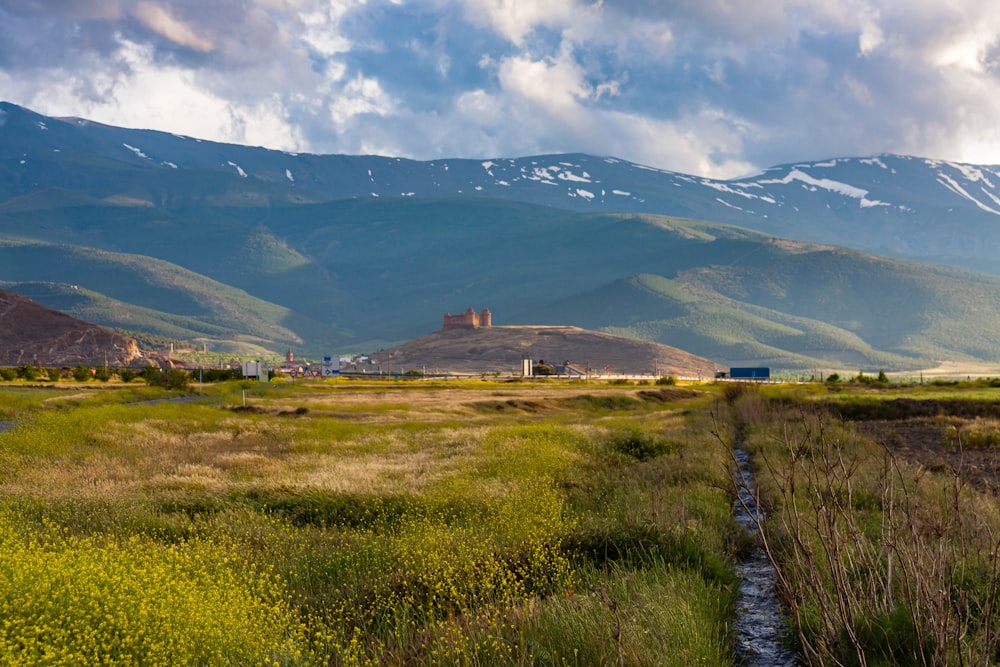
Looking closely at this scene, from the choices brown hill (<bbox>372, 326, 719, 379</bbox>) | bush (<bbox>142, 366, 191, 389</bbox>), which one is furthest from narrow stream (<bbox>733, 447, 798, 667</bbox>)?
brown hill (<bbox>372, 326, 719, 379</bbox>)

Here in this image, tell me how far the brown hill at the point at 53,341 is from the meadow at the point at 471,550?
4764 inches

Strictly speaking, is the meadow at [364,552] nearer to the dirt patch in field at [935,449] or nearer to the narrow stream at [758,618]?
the narrow stream at [758,618]

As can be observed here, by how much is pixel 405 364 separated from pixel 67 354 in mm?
64578

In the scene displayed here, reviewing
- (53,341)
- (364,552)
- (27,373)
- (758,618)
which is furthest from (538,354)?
(758,618)

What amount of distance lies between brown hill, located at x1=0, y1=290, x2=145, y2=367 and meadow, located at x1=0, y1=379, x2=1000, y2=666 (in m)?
121

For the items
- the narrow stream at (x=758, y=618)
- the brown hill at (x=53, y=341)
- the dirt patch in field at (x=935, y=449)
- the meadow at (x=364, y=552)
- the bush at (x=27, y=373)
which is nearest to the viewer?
the meadow at (x=364, y=552)

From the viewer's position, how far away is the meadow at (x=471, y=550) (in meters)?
6.97

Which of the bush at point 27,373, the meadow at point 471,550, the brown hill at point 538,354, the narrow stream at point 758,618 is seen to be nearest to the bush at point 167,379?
the bush at point 27,373

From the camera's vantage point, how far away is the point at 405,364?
587ft

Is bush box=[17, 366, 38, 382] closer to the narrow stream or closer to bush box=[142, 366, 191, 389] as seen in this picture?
bush box=[142, 366, 191, 389]

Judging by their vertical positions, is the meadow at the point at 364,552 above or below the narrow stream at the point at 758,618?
above

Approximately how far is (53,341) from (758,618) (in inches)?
5811

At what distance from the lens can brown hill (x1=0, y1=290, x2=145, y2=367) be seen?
134 metres

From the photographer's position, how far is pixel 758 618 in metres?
10.1
